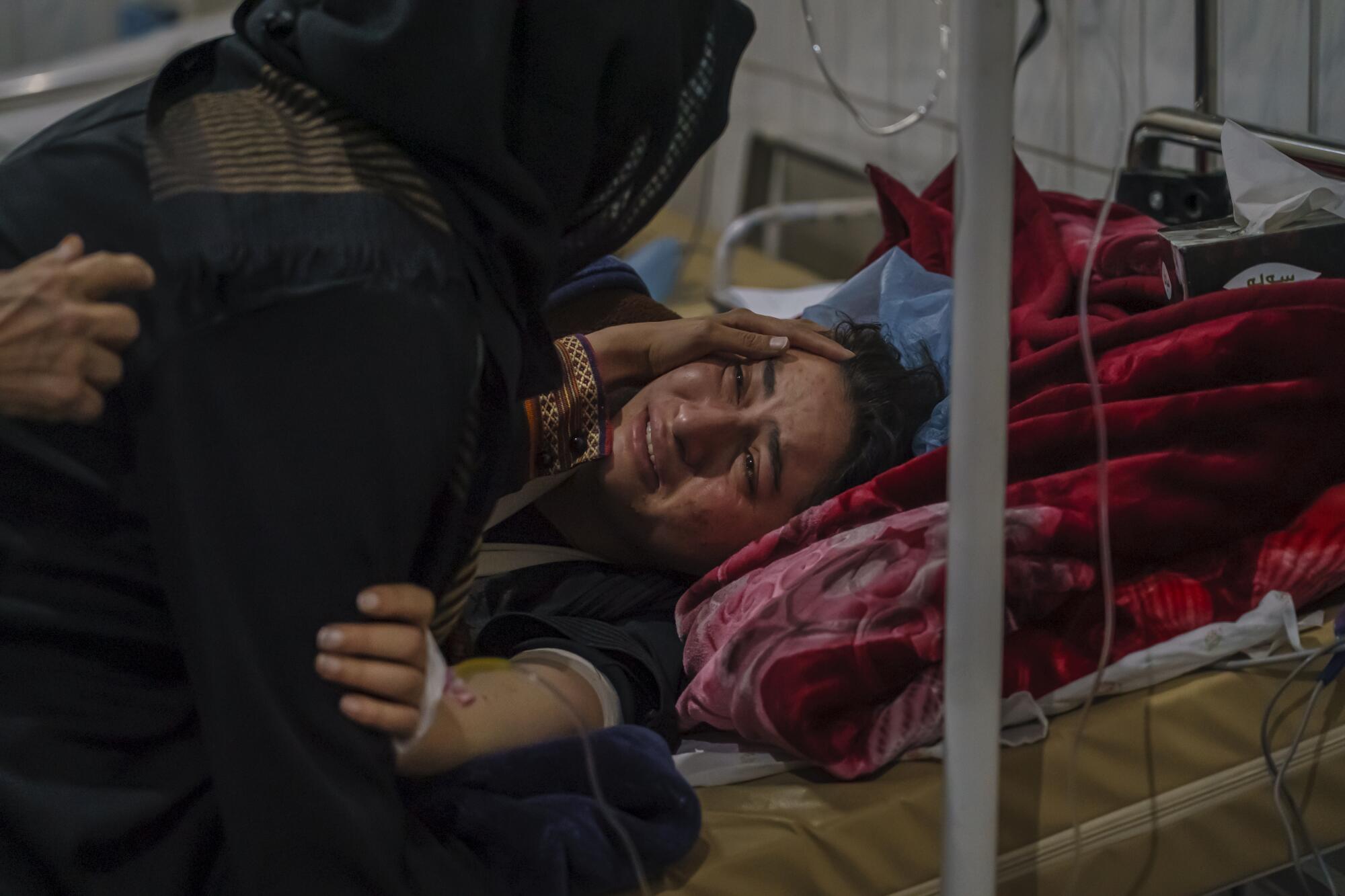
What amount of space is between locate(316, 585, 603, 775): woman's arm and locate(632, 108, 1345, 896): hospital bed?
0.51ft

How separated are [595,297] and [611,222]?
65cm

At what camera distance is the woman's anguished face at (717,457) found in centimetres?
130

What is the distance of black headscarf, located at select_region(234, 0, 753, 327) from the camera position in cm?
84

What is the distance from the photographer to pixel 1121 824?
1.14 meters

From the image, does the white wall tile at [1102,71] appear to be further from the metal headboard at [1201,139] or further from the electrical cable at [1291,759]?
the electrical cable at [1291,759]

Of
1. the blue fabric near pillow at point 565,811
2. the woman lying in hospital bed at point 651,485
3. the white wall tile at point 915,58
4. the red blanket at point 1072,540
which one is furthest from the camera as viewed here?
the white wall tile at point 915,58

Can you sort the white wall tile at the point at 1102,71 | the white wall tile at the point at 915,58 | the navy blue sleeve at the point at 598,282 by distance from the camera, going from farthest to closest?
the white wall tile at the point at 915,58
the white wall tile at the point at 1102,71
the navy blue sleeve at the point at 598,282

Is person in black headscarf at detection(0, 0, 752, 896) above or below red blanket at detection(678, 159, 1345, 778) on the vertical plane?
above

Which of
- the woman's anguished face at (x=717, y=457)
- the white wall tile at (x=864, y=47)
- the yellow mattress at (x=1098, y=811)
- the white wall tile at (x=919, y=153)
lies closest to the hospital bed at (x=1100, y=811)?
the yellow mattress at (x=1098, y=811)

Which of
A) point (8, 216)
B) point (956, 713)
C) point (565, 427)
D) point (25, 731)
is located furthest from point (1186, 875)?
point (8, 216)

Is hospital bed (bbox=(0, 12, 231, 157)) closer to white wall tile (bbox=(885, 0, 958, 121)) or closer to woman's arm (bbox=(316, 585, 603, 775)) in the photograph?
white wall tile (bbox=(885, 0, 958, 121))

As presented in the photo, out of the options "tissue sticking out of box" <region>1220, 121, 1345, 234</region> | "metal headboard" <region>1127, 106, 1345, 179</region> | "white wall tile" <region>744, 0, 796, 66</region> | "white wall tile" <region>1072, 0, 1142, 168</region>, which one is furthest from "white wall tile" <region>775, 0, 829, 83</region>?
"tissue sticking out of box" <region>1220, 121, 1345, 234</region>

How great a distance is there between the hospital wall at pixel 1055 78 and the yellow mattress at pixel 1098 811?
0.52m

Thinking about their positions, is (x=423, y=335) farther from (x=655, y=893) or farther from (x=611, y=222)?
(x=655, y=893)
